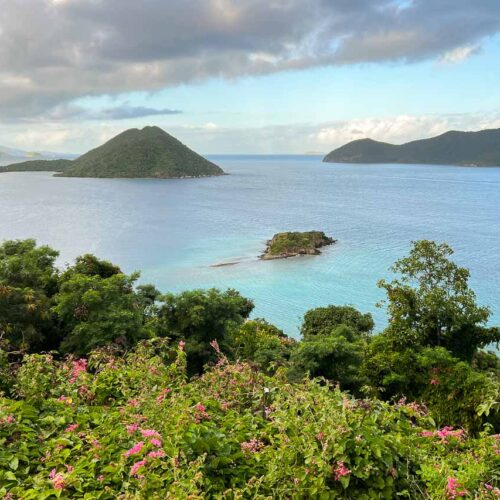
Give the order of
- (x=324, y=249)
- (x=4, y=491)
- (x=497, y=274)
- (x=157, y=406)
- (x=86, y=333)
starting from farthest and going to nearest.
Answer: (x=324, y=249) → (x=497, y=274) → (x=86, y=333) → (x=157, y=406) → (x=4, y=491)

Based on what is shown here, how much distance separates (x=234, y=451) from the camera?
12.9 feet

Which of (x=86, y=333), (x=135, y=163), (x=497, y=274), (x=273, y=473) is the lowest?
(x=497, y=274)

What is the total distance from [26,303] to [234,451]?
14.0 metres

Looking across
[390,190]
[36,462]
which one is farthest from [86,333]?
[390,190]

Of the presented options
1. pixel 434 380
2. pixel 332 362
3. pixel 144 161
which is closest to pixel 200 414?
Result: pixel 434 380

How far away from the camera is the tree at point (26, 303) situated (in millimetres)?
15117

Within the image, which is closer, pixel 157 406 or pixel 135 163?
pixel 157 406

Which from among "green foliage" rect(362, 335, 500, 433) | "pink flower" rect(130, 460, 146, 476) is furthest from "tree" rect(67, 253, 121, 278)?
"pink flower" rect(130, 460, 146, 476)

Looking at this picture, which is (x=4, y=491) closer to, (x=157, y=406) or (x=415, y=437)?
(x=157, y=406)

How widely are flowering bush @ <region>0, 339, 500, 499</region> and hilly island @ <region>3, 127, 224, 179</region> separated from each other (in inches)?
6234

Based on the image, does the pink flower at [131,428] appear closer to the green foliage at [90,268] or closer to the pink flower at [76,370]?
the pink flower at [76,370]

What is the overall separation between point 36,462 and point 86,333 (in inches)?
475

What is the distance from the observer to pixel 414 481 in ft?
11.5

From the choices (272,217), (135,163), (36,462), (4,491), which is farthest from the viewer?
(135,163)
